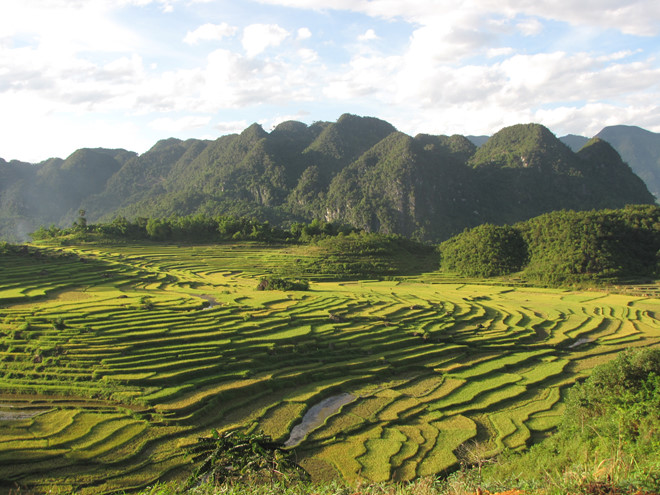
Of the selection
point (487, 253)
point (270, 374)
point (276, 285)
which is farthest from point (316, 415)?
point (487, 253)

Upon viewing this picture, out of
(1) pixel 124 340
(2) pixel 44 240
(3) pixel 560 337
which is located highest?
(2) pixel 44 240

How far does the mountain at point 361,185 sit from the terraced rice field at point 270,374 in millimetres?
78645

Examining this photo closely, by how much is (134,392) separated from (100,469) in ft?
15.6

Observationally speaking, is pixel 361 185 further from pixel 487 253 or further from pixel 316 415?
pixel 316 415

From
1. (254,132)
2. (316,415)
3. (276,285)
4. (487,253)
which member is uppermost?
(254,132)

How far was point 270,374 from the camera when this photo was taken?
852 inches

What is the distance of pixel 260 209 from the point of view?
121812 millimetres

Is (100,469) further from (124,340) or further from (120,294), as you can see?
(120,294)

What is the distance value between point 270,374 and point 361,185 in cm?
10586

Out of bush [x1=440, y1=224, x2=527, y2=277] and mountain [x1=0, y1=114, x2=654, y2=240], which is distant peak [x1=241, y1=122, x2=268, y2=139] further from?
bush [x1=440, y1=224, x2=527, y2=277]

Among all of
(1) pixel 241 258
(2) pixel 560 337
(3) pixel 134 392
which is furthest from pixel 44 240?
(2) pixel 560 337

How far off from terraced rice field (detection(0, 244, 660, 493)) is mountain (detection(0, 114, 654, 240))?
78645 millimetres

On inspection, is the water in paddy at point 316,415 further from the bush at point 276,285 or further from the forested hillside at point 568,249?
the forested hillside at point 568,249

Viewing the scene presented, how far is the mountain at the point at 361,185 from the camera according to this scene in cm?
11819
